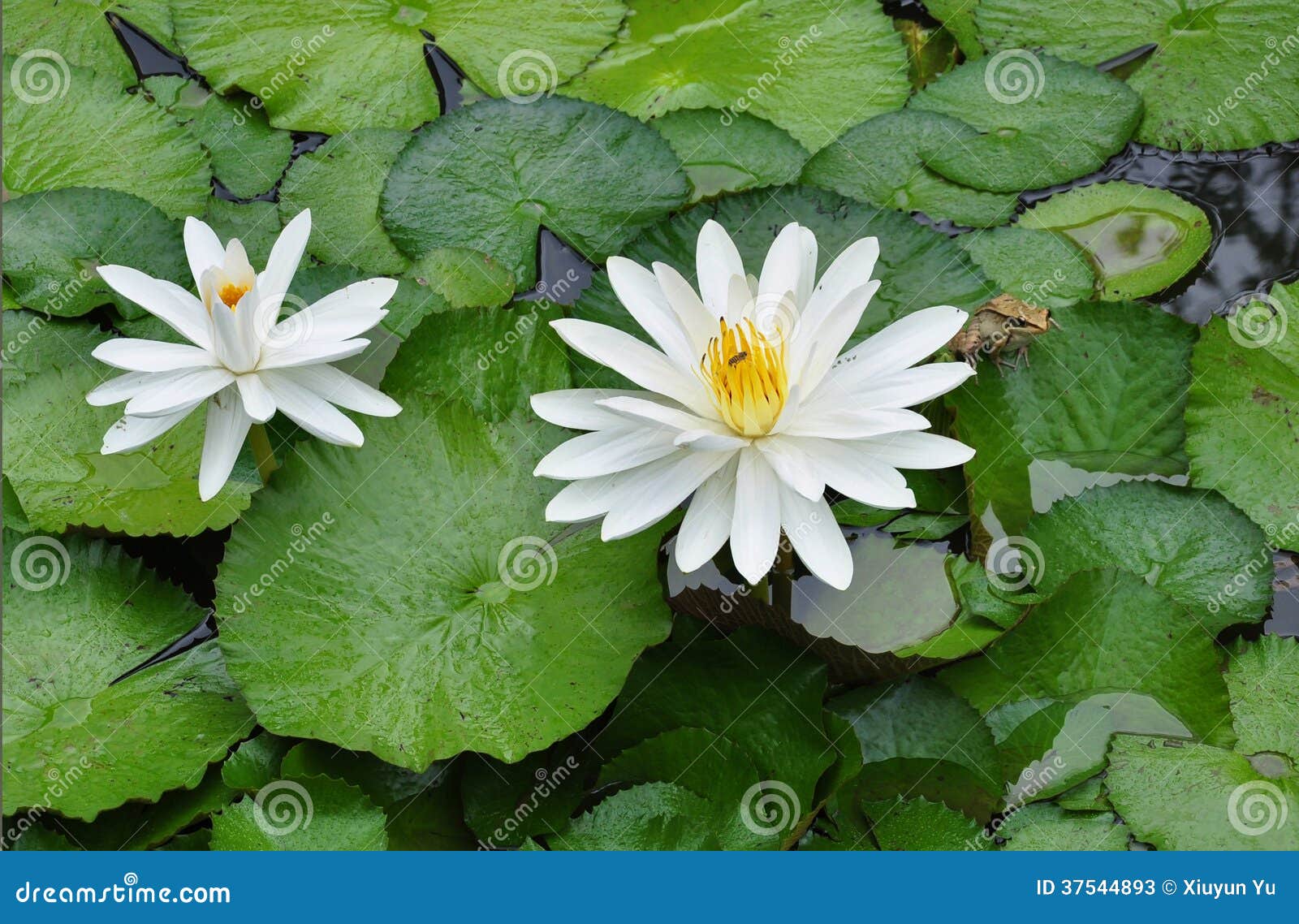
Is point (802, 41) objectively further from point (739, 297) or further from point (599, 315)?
point (739, 297)

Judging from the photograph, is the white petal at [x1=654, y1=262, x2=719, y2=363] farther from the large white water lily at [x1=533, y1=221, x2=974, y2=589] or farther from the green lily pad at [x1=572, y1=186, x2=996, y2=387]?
the green lily pad at [x1=572, y1=186, x2=996, y2=387]

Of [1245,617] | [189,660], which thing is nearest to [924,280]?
[1245,617]

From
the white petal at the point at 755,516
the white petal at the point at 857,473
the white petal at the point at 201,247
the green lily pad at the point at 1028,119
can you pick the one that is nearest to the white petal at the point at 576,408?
the white petal at the point at 755,516

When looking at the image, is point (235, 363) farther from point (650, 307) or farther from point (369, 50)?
point (369, 50)

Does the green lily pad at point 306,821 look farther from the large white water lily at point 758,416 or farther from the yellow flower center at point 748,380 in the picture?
the yellow flower center at point 748,380

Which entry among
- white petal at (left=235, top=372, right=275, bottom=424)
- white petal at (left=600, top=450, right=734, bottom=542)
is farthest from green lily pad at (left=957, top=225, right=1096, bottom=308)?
white petal at (left=235, top=372, right=275, bottom=424)
